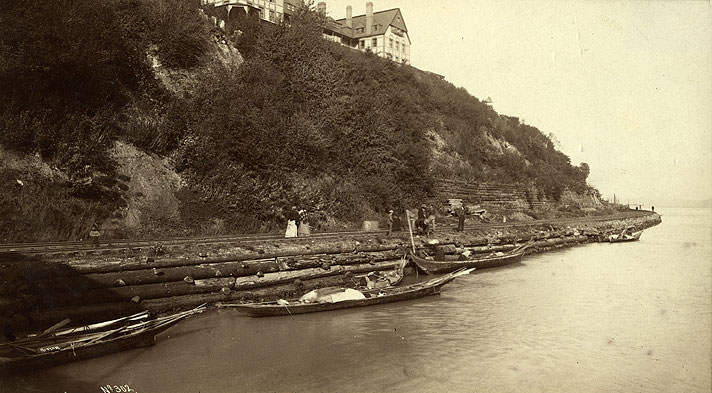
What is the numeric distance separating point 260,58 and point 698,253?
3440cm

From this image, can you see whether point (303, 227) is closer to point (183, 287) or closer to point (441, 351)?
point (183, 287)

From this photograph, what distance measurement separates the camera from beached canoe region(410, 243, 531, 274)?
22.9 m

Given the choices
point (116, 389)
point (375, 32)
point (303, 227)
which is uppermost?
point (375, 32)

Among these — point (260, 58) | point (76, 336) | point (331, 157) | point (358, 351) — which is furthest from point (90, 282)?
point (260, 58)

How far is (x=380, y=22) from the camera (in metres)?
80.5

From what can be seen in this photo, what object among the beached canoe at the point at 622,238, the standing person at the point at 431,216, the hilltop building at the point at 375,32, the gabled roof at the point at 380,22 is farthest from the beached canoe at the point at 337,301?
the gabled roof at the point at 380,22

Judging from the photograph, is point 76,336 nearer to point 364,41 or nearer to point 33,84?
point 33,84

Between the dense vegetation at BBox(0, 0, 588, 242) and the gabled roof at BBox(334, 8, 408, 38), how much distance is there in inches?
1276

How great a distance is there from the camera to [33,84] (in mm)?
23047

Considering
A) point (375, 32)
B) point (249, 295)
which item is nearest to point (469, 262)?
point (249, 295)

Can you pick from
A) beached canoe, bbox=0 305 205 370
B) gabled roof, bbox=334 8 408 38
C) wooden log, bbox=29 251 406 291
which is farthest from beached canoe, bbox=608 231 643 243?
gabled roof, bbox=334 8 408 38

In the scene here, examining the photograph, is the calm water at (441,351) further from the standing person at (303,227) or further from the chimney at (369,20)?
the chimney at (369,20)

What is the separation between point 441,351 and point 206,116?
68.0ft

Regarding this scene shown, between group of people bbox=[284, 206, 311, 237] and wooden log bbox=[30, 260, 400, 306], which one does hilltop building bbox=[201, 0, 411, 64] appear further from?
wooden log bbox=[30, 260, 400, 306]
